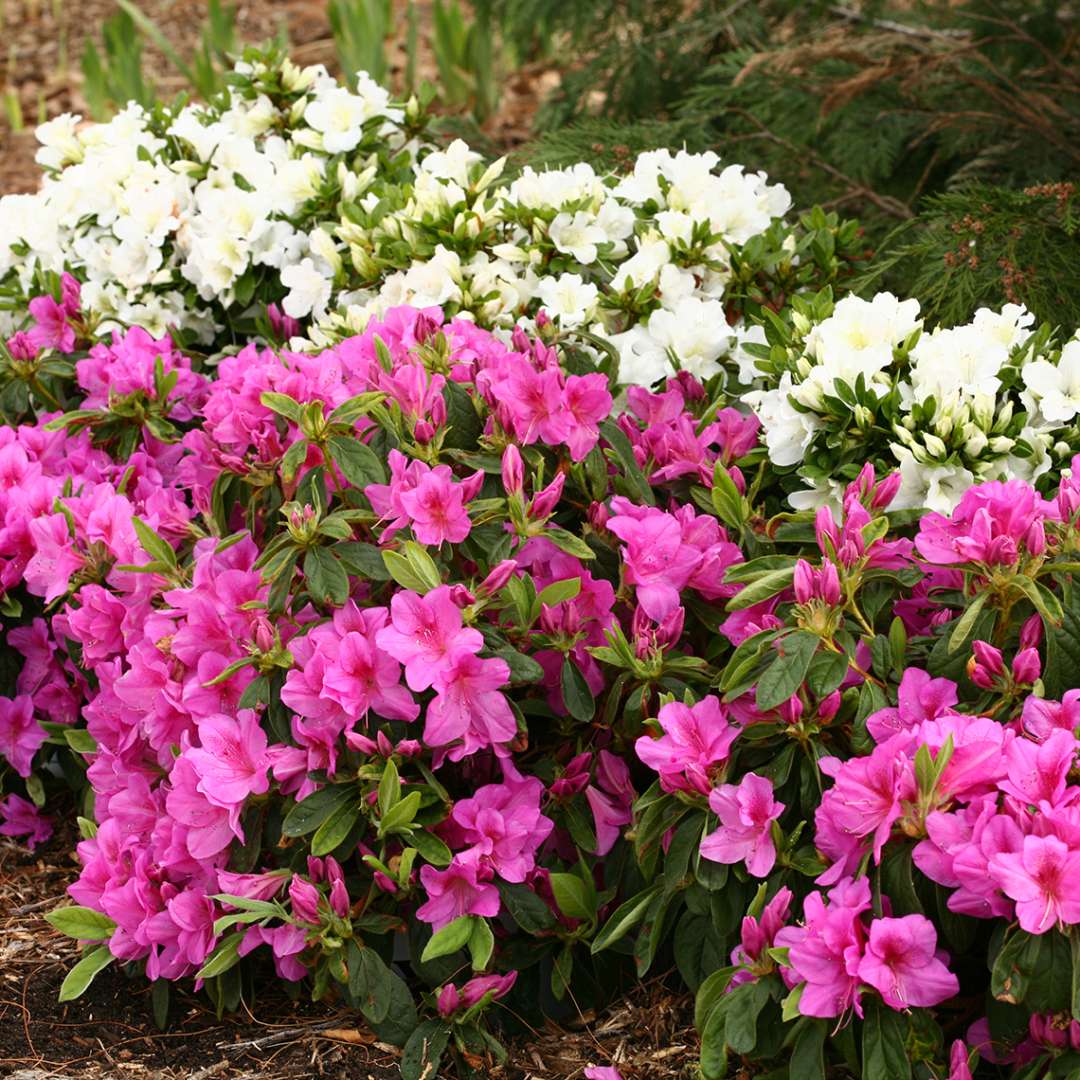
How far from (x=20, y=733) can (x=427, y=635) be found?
0.94 metres

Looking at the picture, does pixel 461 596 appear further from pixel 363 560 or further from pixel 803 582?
pixel 803 582

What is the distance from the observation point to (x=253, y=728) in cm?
166

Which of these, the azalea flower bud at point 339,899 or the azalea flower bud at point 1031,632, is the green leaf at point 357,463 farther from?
the azalea flower bud at point 1031,632

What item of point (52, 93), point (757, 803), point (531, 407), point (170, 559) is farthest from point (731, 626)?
point (52, 93)

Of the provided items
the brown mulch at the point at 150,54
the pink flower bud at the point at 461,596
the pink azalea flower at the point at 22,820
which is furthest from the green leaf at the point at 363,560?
the brown mulch at the point at 150,54

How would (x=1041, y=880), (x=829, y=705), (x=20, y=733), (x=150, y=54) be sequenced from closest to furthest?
(x=1041, y=880) < (x=829, y=705) < (x=20, y=733) < (x=150, y=54)

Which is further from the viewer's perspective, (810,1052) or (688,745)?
(688,745)

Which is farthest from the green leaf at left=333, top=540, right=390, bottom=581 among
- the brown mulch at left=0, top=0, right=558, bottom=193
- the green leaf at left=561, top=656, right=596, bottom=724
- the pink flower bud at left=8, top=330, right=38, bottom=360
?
the brown mulch at left=0, top=0, right=558, bottom=193

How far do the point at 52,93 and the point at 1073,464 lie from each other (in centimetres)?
545

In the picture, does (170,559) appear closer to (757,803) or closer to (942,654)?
(757,803)

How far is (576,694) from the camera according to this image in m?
1.67

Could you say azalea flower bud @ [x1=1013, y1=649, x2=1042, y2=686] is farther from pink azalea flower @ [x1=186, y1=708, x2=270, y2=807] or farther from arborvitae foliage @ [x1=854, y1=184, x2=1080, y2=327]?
arborvitae foliage @ [x1=854, y1=184, x2=1080, y2=327]

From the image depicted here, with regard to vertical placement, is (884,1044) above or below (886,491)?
below

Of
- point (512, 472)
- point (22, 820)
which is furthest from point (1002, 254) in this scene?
point (22, 820)
